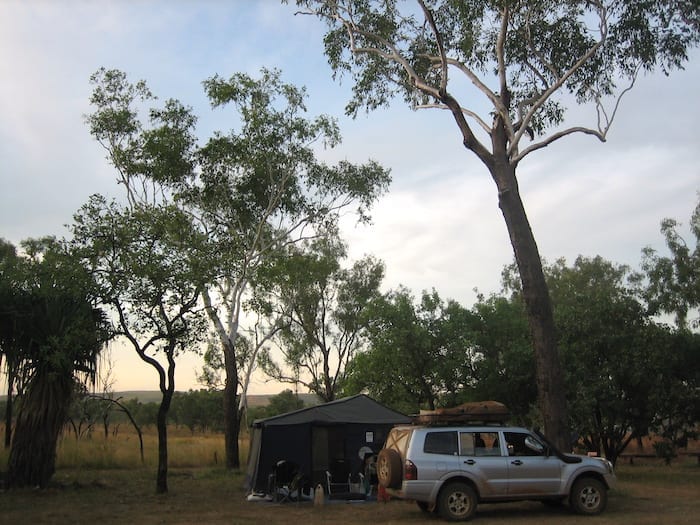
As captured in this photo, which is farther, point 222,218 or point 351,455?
point 222,218

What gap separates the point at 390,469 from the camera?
10.5m

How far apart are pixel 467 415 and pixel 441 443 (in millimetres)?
842

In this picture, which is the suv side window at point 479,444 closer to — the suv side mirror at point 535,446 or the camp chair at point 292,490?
the suv side mirror at point 535,446

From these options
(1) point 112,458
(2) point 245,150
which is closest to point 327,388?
(1) point 112,458

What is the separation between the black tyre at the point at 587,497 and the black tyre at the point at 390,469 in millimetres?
2883

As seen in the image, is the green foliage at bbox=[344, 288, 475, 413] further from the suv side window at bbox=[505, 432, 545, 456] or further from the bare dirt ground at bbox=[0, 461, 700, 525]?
the suv side window at bbox=[505, 432, 545, 456]

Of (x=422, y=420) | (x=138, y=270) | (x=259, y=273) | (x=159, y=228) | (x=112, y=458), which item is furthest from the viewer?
(x=112, y=458)

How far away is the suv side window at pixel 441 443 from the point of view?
420 inches

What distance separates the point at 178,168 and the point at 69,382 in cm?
910

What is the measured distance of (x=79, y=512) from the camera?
12492 millimetres

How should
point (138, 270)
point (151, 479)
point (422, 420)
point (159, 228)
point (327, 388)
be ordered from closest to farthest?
point (422, 420), point (138, 270), point (159, 228), point (151, 479), point (327, 388)

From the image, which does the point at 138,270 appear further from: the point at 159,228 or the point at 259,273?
the point at 259,273

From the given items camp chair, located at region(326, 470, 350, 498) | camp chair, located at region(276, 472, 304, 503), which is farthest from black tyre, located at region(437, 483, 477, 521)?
camp chair, located at region(326, 470, 350, 498)

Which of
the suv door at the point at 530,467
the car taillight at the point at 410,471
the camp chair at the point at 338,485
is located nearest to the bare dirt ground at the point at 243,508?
the suv door at the point at 530,467
